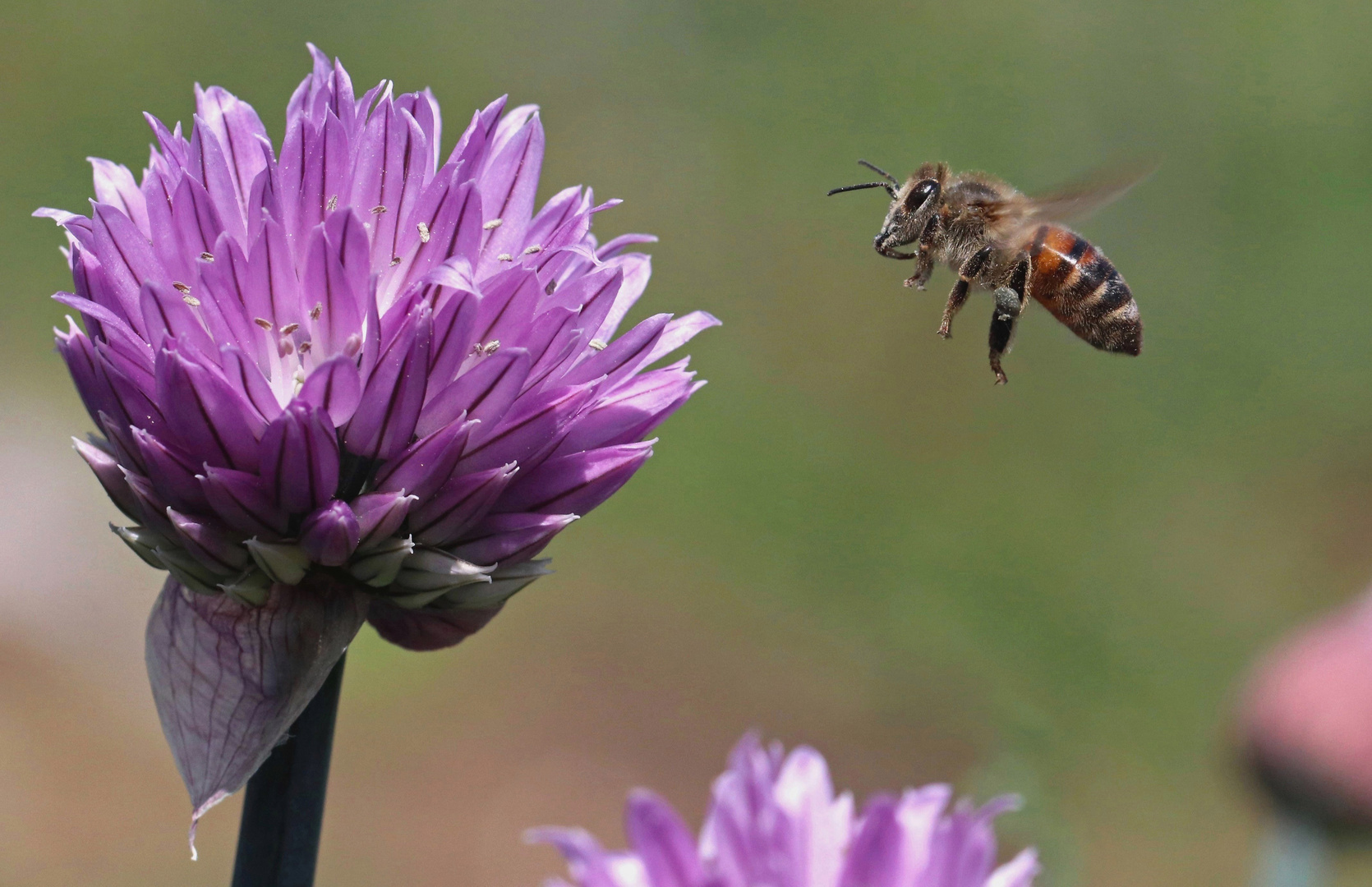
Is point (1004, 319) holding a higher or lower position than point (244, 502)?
higher

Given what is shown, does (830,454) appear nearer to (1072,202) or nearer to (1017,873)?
(1072,202)

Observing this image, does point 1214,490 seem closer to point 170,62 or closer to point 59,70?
point 170,62

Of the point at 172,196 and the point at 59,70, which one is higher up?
the point at 59,70

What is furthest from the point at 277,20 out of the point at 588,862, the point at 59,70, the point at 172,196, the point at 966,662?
the point at 588,862

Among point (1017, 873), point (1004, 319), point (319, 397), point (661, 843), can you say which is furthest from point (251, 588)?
point (1004, 319)

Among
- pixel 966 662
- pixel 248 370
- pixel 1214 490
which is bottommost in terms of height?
pixel 248 370

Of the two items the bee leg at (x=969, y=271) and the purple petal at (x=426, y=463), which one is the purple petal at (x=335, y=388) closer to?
the purple petal at (x=426, y=463)

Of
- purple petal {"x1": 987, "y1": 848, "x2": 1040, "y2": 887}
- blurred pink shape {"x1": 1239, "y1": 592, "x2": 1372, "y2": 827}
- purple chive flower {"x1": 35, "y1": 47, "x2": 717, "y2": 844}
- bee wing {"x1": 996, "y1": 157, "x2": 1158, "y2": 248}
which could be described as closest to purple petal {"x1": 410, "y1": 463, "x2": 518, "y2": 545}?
purple chive flower {"x1": 35, "y1": 47, "x2": 717, "y2": 844}
